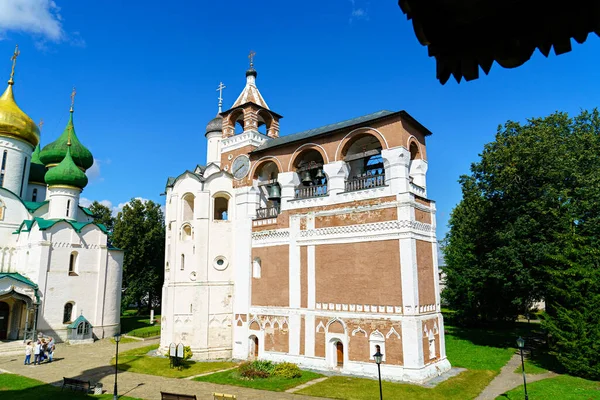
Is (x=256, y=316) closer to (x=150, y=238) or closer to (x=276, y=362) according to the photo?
(x=276, y=362)

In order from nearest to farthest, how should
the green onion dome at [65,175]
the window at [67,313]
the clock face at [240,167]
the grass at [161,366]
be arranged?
the grass at [161,366]
the clock face at [240,167]
the window at [67,313]
the green onion dome at [65,175]

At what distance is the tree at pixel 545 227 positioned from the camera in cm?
1811

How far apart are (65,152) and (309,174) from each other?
2297 cm

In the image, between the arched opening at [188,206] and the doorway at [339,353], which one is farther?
the arched opening at [188,206]

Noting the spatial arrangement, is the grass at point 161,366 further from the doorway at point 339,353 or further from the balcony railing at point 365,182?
the balcony railing at point 365,182

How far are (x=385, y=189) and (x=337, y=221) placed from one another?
2.85 metres

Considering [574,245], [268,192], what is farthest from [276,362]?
[574,245]

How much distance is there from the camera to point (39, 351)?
21.6 m

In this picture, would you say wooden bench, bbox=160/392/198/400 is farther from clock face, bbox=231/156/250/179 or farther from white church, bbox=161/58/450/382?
clock face, bbox=231/156/250/179

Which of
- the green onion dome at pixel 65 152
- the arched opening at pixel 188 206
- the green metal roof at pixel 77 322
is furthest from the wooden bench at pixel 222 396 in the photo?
the green onion dome at pixel 65 152

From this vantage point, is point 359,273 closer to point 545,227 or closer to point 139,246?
point 545,227

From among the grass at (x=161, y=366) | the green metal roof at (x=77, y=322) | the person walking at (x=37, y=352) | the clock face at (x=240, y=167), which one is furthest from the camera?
the green metal roof at (x=77, y=322)

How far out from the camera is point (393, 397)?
1476 cm

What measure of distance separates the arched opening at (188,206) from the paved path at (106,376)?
8956 millimetres
